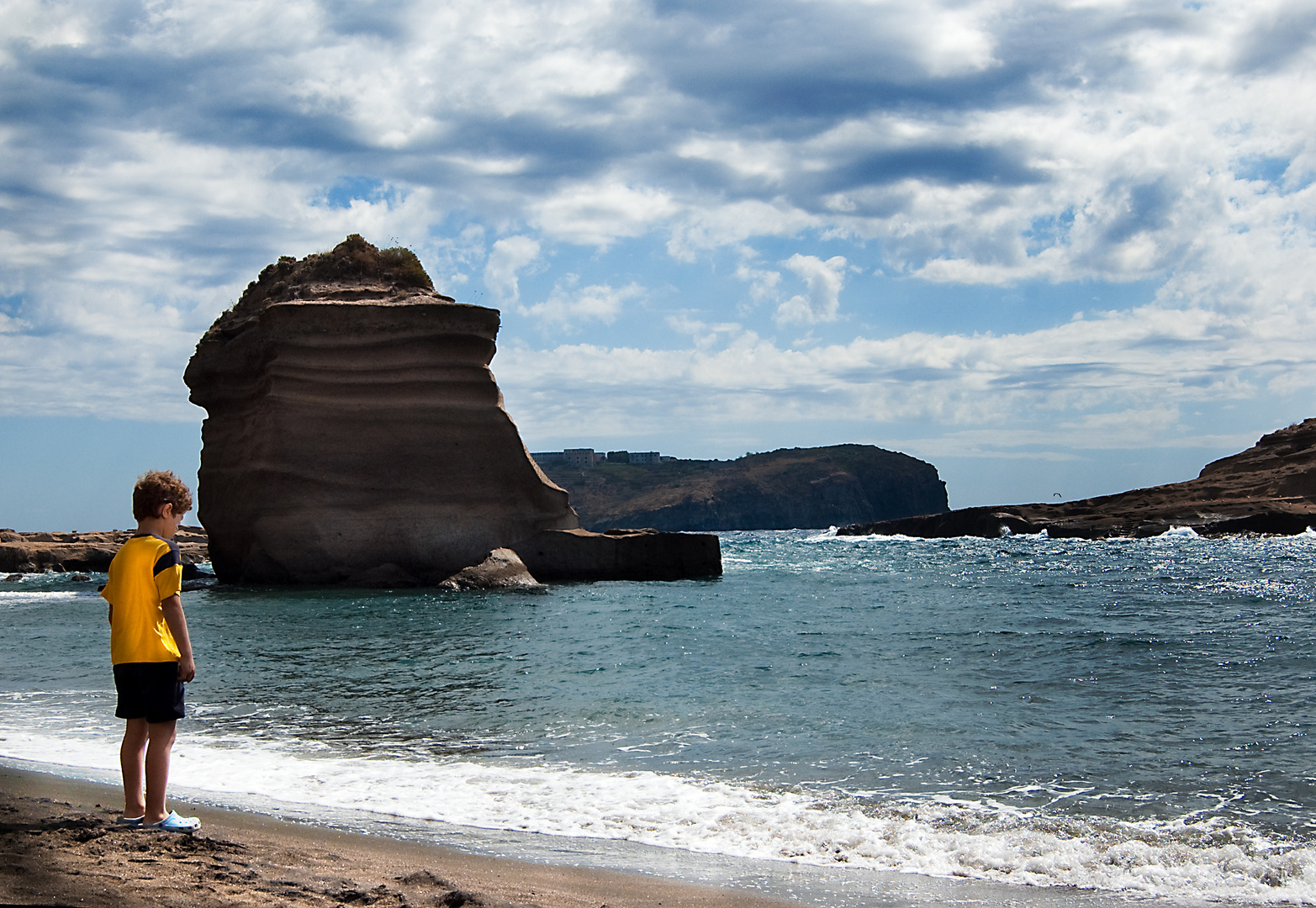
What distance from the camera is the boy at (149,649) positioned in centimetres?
509

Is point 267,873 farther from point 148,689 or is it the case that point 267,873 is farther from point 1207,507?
point 1207,507

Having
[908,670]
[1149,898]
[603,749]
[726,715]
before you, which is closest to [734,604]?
[908,670]

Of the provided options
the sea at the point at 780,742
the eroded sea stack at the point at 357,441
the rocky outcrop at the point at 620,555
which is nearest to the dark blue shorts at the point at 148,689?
the sea at the point at 780,742

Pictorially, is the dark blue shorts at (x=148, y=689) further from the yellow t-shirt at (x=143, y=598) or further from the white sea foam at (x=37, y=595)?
the white sea foam at (x=37, y=595)

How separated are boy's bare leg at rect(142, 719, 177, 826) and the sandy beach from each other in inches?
7.3

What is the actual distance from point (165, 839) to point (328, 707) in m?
5.42

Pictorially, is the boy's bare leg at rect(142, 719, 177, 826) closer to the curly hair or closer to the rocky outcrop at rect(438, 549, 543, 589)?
the curly hair

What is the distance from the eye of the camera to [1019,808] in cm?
639

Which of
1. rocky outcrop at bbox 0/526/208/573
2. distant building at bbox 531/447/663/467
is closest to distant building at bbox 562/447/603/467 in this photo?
distant building at bbox 531/447/663/467

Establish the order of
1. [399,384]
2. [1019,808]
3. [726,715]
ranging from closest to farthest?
[1019,808]
[726,715]
[399,384]

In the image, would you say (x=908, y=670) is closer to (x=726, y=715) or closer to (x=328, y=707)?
(x=726, y=715)

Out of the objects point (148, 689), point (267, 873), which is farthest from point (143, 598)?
point (267, 873)

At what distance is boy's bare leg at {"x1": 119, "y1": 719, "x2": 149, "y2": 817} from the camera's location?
510 centimetres

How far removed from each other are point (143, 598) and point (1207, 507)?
226 ft
